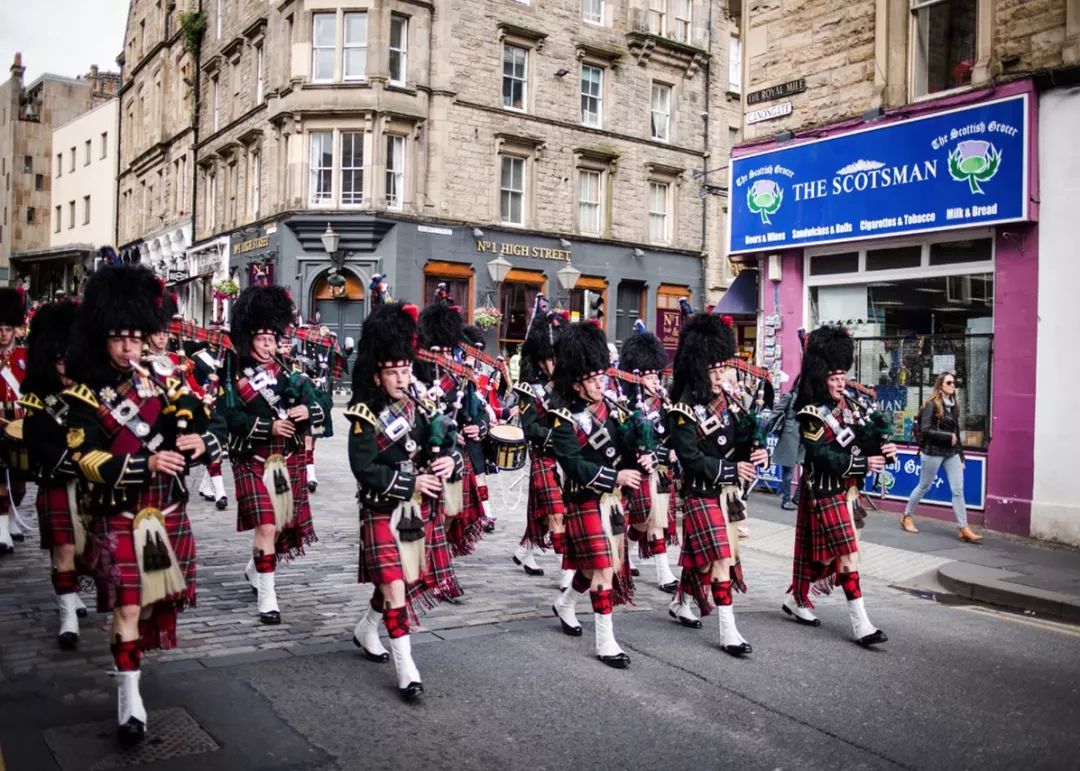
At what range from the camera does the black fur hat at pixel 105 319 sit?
16.6 feet

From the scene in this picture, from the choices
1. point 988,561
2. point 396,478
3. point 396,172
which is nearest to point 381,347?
point 396,478

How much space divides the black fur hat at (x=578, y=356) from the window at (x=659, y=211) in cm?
2864

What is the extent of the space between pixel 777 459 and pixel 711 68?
25.7 metres

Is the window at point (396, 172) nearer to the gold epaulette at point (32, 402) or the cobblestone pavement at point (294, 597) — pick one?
the cobblestone pavement at point (294, 597)

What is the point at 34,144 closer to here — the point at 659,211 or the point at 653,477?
the point at 659,211

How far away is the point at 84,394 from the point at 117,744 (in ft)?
5.77

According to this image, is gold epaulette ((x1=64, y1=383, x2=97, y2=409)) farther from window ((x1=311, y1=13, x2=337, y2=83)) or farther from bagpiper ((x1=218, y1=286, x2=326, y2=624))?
window ((x1=311, y1=13, x2=337, y2=83))

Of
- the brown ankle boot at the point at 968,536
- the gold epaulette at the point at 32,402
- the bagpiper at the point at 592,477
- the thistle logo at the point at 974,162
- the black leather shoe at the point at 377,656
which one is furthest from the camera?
the thistle logo at the point at 974,162

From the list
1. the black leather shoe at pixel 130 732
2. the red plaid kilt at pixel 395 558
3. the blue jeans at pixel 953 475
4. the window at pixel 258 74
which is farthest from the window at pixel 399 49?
the black leather shoe at pixel 130 732

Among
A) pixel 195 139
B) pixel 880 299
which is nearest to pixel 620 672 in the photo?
pixel 880 299

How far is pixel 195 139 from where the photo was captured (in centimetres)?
3684

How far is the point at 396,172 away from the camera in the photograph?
29.1m

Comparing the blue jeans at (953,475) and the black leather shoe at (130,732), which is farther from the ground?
the blue jeans at (953,475)

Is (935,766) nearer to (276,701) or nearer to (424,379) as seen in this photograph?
(276,701)
